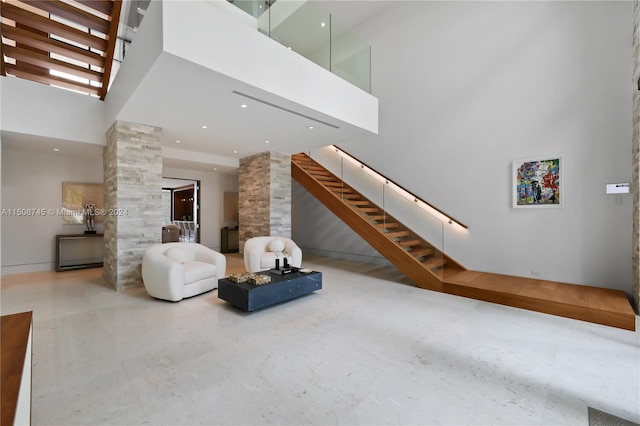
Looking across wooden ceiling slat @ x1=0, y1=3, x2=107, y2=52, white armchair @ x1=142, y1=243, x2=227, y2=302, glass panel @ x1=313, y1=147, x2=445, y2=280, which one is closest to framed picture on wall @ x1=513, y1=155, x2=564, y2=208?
glass panel @ x1=313, y1=147, x2=445, y2=280

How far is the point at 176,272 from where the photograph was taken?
4.29 metres

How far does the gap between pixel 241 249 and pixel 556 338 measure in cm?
739

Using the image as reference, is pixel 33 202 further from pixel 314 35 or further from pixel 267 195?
pixel 314 35

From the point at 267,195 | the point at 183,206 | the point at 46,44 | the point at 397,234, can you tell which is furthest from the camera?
the point at 183,206

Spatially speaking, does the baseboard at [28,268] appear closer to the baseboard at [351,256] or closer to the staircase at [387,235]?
the staircase at [387,235]

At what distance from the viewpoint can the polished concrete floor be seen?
2.04 meters

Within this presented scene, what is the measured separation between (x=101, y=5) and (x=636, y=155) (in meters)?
9.23

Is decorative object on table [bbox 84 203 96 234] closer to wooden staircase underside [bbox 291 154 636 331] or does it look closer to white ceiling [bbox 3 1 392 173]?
white ceiling [bbox 3 1 392 173]

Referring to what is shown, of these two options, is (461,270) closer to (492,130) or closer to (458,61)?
(492,130)

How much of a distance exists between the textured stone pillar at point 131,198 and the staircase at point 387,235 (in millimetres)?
3715

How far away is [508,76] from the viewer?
5535 millimetres

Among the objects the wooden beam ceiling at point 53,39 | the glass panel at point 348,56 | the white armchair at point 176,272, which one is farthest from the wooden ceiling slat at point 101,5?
the white armchair at point 176,272

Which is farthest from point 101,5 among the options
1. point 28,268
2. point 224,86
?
point 28,268

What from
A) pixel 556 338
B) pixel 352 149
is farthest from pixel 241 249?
pixel 556 338
